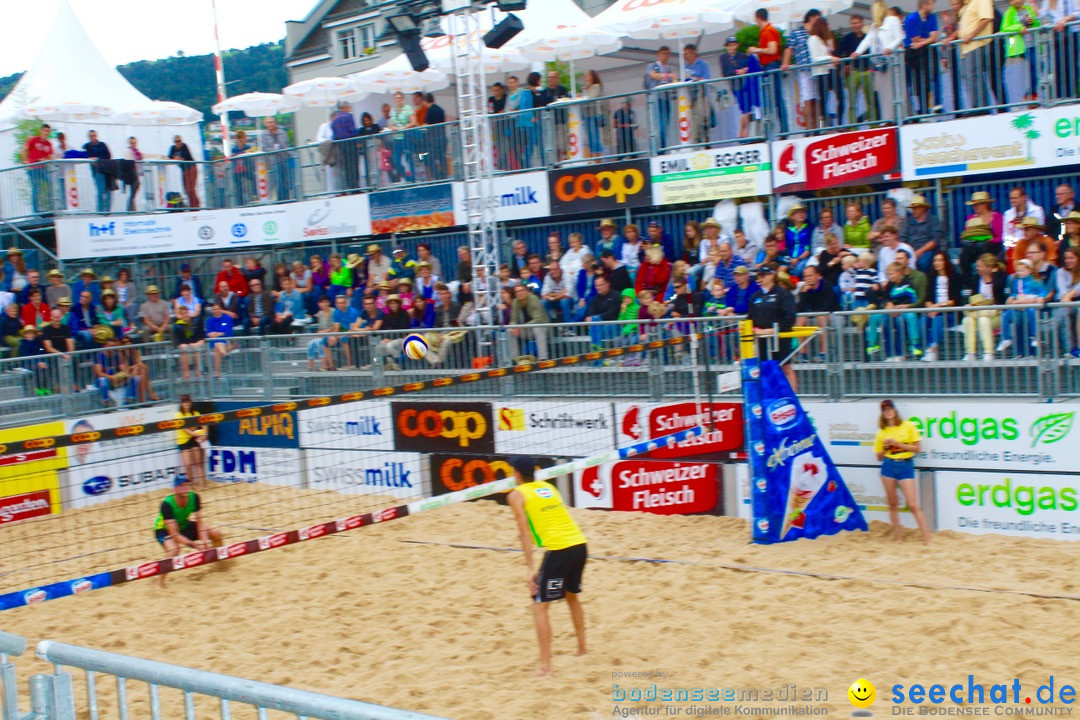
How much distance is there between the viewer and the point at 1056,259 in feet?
38.3

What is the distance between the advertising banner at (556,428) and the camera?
43.7 ft

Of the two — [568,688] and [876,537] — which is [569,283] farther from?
[568,688]

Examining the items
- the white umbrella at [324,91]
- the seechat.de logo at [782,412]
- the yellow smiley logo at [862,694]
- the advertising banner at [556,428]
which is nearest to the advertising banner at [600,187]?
the advertising banner at [556,428]

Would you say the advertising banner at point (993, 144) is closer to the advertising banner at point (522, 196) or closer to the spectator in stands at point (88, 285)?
the advertising banner at point (522, 196)

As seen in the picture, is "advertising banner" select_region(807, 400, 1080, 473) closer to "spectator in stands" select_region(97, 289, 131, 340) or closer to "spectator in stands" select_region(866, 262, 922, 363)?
"spectator in stands" select_region(866, 262, 922, 363)

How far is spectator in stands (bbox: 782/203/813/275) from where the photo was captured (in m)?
14.4

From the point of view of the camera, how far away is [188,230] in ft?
68.5

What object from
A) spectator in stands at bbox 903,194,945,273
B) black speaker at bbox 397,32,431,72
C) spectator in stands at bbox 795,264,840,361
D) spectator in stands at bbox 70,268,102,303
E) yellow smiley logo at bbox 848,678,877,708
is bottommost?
yellow smiley logo at bbox 848,678,877,708

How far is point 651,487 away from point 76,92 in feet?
60.2

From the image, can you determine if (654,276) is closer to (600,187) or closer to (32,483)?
(600,187)

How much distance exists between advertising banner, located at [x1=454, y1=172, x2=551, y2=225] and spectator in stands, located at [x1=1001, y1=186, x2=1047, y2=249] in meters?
6.99

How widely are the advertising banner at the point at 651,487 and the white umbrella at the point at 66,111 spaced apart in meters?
15.8

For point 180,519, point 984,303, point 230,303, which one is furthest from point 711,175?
point 230,303

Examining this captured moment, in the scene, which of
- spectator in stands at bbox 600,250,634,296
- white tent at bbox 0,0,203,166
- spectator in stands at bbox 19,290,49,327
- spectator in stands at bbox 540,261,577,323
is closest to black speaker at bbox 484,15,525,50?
spectator in stands at bbox 540,261,577,323
